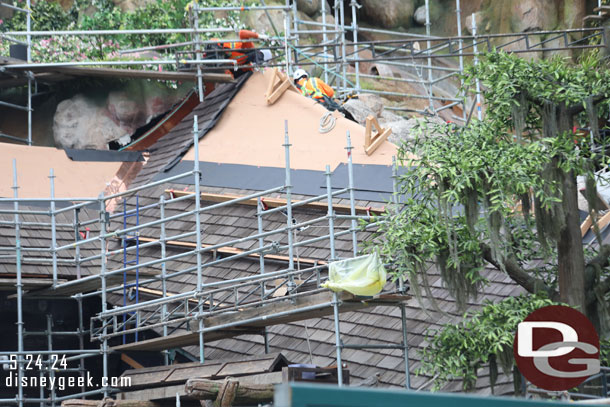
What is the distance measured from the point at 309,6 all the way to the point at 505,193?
17504mm

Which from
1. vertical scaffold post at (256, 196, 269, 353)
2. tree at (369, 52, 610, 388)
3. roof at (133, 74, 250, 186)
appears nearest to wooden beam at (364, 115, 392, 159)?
vertical scaffold post at (256, 196, 269, 353)

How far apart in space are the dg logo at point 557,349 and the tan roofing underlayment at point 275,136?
5.72 m

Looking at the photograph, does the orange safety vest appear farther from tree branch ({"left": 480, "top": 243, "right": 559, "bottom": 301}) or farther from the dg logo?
the dg logo

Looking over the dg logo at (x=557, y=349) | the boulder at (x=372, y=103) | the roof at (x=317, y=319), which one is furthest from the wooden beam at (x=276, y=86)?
the dg logo at (x=557, y=349)

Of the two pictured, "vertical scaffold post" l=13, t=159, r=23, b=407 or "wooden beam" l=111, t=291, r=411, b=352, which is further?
"vertical scaffold post" l=13, t=159, r=23, b=407

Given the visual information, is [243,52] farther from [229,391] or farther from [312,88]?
[229,391]

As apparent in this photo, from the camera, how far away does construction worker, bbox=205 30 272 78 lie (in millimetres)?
16094

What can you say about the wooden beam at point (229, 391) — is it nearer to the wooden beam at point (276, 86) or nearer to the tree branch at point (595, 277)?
the tree branch at point (595, 277)

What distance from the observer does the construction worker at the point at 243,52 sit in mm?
16094

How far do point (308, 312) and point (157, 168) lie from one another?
18.8ft

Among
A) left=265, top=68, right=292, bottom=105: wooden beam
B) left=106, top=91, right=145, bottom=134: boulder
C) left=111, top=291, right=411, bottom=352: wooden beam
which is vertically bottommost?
left=111, top=291, right=411, bottom=352: wooden beam

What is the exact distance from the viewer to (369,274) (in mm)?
9797

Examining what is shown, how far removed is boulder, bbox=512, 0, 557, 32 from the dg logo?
1857 centimetres

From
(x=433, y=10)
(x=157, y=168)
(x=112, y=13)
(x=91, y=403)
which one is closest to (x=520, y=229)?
(x=91, y=403)
